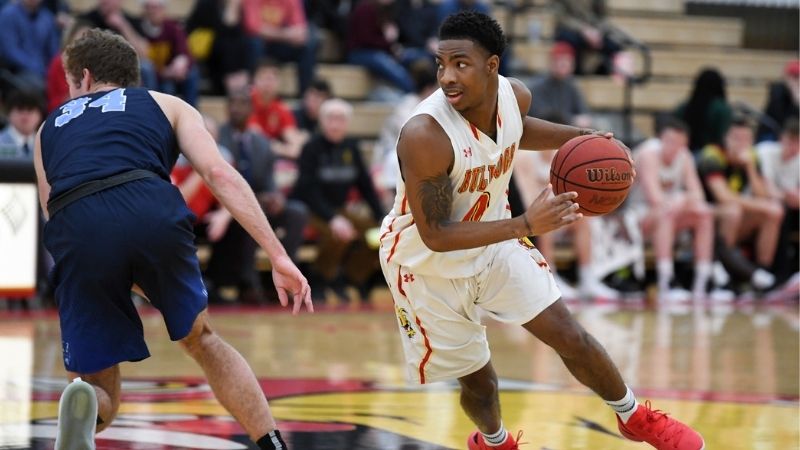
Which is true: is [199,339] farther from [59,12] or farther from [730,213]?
[730,213]

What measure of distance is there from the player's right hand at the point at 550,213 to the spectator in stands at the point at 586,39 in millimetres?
10700

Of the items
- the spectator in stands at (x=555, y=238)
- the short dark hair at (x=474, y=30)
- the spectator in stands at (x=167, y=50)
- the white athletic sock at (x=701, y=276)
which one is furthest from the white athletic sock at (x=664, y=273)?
the short dark hair at (x=474, y=30)

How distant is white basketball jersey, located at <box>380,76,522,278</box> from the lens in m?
4.66

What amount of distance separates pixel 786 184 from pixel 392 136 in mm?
3956

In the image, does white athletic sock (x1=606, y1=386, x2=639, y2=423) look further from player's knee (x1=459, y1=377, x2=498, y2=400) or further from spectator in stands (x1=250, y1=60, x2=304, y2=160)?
spectator in stands (x1=250, y1=60, x2=304, y2=160)

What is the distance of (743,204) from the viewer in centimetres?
1309

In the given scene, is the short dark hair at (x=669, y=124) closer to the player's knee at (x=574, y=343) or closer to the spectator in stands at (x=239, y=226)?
the spectator in stands at (x=239, y=226)

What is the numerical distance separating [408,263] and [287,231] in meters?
6.18

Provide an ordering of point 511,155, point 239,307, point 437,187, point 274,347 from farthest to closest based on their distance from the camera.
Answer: point 239,307 → point 274,347 → point 511,155 → point 437,187

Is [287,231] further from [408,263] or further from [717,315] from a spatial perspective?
[408,263]

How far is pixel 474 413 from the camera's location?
192 inches

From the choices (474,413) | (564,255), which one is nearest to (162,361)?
(474,413)

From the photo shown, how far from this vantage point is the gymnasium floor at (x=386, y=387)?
533 cm

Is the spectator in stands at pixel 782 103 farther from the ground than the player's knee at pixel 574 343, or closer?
closer
